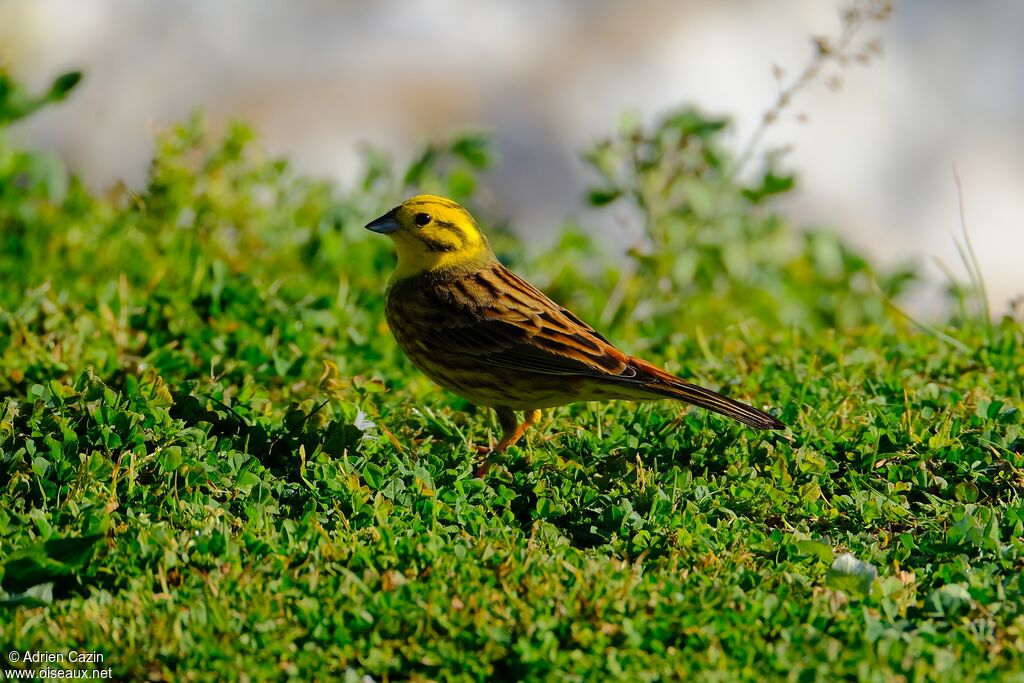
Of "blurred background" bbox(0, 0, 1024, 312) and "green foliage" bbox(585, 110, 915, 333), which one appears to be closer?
"green foliage" bbox(585, 110, 915, 333)

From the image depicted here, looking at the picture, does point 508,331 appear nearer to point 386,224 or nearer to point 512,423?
point 512,423

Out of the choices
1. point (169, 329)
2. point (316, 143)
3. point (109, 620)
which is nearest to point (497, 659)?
point (109, 620)

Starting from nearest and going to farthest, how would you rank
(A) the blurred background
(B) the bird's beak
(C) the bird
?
(C) the bird < (B) the bird's beak < (A) the blurred background

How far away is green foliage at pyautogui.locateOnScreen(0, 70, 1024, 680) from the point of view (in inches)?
146

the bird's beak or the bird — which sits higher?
the bird's beak

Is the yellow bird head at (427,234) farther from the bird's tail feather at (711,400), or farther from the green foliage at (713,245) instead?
the green foliage at (713,245)

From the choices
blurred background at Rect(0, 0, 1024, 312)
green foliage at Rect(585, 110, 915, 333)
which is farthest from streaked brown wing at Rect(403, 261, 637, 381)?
blurred background at Rect(0, 0, 1024, 312)

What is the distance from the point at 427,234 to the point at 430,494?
1.77 meters

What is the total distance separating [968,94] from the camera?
11148mm

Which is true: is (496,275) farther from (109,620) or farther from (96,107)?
(96,107)

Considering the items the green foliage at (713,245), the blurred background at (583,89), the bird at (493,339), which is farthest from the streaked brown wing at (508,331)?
the blurred background at (583,89)

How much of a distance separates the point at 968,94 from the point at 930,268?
6.05 ft

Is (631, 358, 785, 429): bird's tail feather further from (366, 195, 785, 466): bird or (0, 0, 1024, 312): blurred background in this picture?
(0, 0, 1024, 312): blurred background

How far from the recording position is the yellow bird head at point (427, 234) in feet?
19.7
